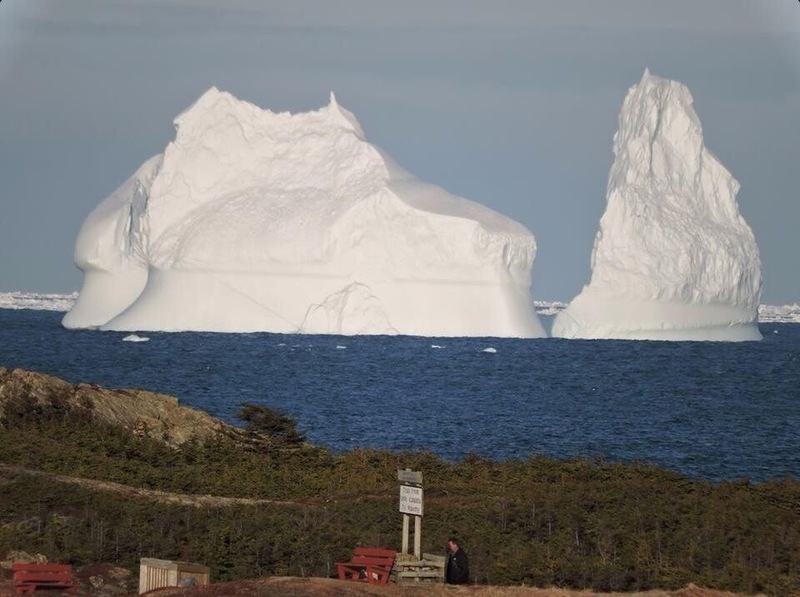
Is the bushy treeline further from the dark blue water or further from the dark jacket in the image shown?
the dark blue water

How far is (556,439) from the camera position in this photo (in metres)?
33.5

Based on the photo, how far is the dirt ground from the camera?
12586mm

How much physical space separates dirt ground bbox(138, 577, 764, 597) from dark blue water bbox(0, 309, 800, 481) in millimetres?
14042

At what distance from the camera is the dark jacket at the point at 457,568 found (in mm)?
13773

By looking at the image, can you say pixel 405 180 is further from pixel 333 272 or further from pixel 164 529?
pixel 164 529

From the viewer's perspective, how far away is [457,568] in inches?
543

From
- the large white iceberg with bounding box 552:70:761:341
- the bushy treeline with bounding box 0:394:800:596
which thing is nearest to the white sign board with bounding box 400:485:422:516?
the bushy treeline with bounding box 0:394:800:596

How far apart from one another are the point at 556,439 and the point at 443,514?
54.6ft

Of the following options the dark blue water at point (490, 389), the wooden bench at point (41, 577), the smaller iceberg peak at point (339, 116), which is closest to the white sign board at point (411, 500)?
the wooden bench at point (41, 577)

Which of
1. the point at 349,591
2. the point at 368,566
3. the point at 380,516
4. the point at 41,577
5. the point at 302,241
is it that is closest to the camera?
the point at 349,591

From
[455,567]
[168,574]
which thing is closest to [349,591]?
[455,567]

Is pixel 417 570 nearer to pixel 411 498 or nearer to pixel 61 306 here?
pixel 411 498

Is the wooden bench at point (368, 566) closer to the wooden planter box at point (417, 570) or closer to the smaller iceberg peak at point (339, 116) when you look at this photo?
the wooden planter box at point (417, 570)

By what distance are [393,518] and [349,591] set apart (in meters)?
4.00
